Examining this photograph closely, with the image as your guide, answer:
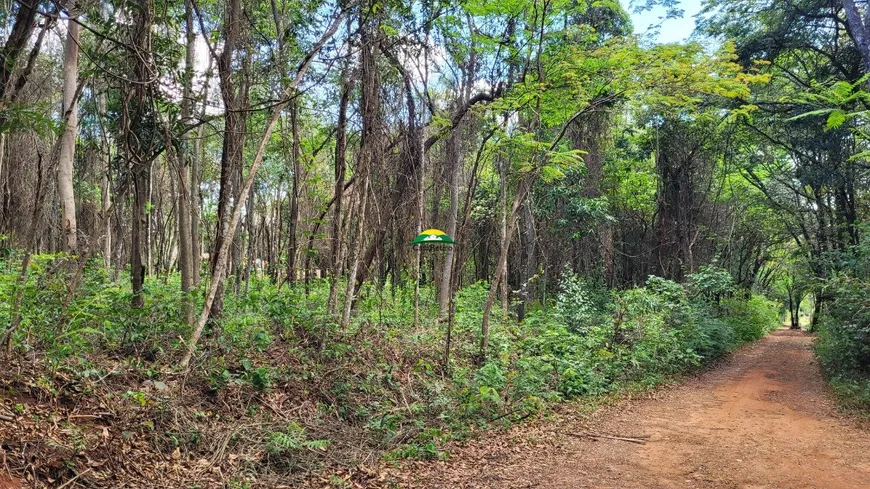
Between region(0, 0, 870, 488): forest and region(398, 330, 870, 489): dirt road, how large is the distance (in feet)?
1.90

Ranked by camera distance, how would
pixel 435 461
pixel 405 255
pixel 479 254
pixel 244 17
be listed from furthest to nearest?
pixel 479 254 < pixel 405 255 < pixel 244 17 < pixel 435 461

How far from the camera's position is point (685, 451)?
221 inches

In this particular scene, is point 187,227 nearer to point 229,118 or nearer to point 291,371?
point 229,118

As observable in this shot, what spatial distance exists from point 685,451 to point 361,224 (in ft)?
17.4

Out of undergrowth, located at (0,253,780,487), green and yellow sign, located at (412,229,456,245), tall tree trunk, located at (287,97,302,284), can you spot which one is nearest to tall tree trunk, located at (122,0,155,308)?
undergrowth, located at (0,253,780,487)

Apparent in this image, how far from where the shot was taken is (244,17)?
6578 mm

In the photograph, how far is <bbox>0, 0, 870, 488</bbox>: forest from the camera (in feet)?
15.1

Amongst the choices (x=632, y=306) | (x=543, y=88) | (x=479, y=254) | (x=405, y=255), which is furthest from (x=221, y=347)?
(x=479, y=254)

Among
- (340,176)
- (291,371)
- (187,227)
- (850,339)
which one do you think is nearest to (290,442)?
(291,371)

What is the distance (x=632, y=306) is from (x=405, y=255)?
17.4 ft

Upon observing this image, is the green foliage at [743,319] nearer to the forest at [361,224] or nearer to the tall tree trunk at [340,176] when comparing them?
the forest at [361,224]

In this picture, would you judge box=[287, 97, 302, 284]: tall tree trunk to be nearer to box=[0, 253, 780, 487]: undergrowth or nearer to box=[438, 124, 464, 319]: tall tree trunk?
box=[0, 253, 780, 487]: undergrowth

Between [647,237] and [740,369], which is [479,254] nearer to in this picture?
[647,237]

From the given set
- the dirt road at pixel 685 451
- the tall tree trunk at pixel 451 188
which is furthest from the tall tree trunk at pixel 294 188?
the dirt road at pixel 685 451
